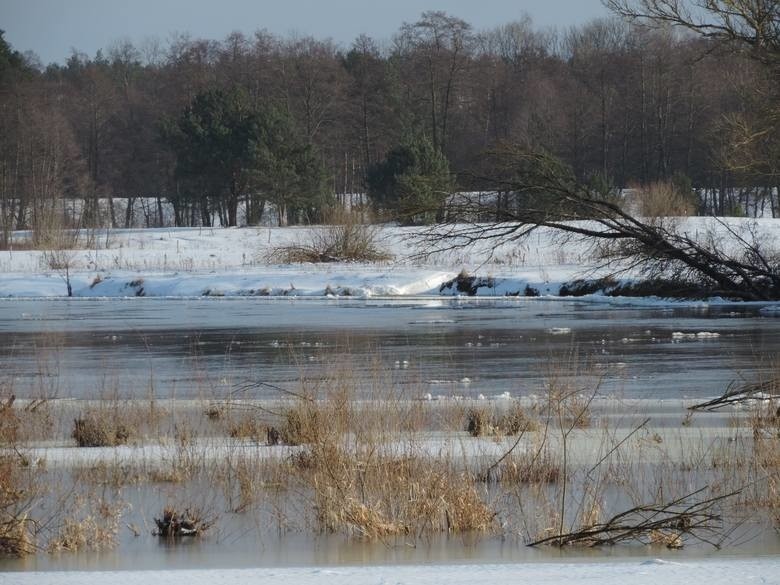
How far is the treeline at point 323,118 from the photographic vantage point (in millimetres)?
63688

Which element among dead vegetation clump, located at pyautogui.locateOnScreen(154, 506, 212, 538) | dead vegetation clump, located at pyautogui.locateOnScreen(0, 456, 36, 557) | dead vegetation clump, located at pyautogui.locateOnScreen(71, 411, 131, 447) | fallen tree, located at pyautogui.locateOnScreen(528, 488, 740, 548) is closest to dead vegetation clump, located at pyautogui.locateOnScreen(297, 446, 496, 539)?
fallen tree, located at pyautogui.locateOnScreen(528, 488, 740, 548)

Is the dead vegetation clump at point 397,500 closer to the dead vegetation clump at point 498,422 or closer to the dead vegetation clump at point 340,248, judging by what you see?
the dead vegetation clump at point 498,422

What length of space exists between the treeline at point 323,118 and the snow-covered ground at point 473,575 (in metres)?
53.8

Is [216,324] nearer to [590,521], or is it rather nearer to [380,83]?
[590,521]

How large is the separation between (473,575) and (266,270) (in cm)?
3727

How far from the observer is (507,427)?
10.9 m

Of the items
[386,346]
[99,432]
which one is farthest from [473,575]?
[386,346]

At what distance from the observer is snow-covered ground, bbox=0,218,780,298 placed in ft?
128

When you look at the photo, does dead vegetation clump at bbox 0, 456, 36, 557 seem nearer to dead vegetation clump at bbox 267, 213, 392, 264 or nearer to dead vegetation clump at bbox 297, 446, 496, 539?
dead vegetation clump at bbox 297, 446, 496, 539

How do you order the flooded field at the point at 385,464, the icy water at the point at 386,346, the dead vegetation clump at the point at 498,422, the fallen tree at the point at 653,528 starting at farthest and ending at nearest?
the icy water at the point at 386,346 → the dead vegetation clump at the point at 498,422 → the flooded field at the point at 385,464 → the fallen tree at the point at 653,528

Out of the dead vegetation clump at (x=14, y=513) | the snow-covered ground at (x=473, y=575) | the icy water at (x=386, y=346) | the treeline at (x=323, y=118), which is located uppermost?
the treeline at (x=323, y=118)

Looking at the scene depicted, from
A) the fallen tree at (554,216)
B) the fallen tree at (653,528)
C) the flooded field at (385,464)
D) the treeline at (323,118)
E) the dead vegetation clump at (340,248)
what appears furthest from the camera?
the treeline at (323,118)

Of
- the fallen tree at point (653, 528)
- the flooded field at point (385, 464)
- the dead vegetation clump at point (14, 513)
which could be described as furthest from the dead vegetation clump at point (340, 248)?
the fallen tree at point (653, 528)

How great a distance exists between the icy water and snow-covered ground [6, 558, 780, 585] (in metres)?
5.27
